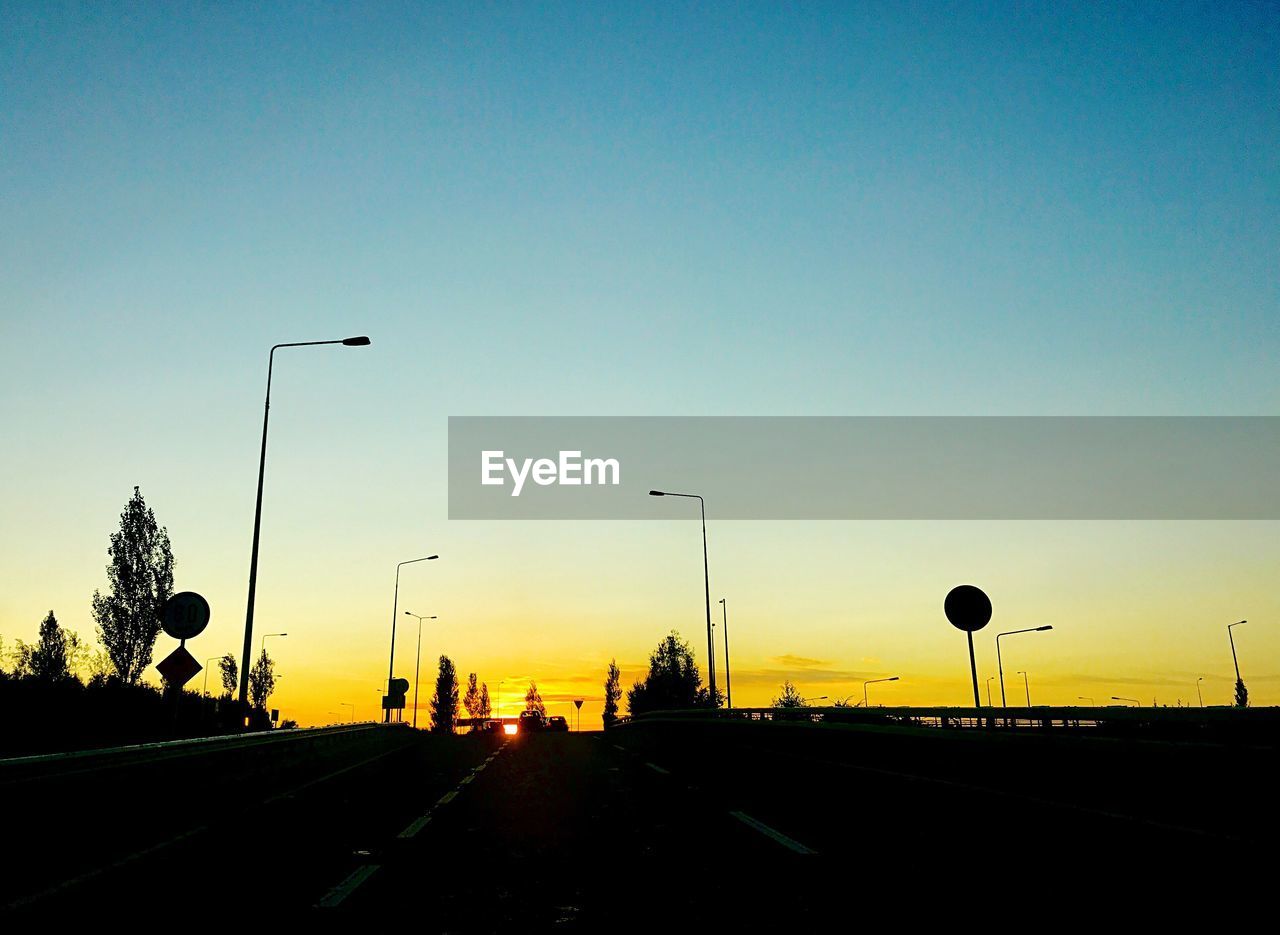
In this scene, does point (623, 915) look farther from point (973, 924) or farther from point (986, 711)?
point (986, 711)

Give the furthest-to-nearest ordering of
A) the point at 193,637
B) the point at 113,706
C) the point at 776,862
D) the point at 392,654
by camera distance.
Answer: the point at 392,654, the point at 113,706, the point at 193,637, the point at 776,862

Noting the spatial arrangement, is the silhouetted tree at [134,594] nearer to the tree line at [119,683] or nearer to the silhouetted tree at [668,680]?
the tree line at [119,683]

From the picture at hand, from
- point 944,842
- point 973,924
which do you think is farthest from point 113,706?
point 973,924

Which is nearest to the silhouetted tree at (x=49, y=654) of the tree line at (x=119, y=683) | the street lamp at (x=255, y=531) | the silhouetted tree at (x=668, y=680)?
the tree line at (x=119, y=683)

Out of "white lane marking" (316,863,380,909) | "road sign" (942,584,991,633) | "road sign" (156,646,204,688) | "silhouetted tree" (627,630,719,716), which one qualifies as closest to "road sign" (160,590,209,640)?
"road sign" (156,646,204,688)

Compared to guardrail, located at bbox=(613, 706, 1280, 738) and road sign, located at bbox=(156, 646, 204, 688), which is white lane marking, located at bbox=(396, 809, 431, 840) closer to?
road sign, located at bbox=(156, 646, 204, 688)

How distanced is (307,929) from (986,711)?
2516 centimetres

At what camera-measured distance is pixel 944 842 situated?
30.1ft

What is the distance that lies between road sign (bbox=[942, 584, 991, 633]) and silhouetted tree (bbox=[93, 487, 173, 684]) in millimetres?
49468

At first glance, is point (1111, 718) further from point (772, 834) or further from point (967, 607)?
point (772, 834)

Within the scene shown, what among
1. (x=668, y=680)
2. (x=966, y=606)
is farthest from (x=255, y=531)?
(x=668, y=680)

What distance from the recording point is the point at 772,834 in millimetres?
9922

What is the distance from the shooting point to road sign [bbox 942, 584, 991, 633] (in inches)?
808

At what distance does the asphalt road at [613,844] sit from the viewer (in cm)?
680
